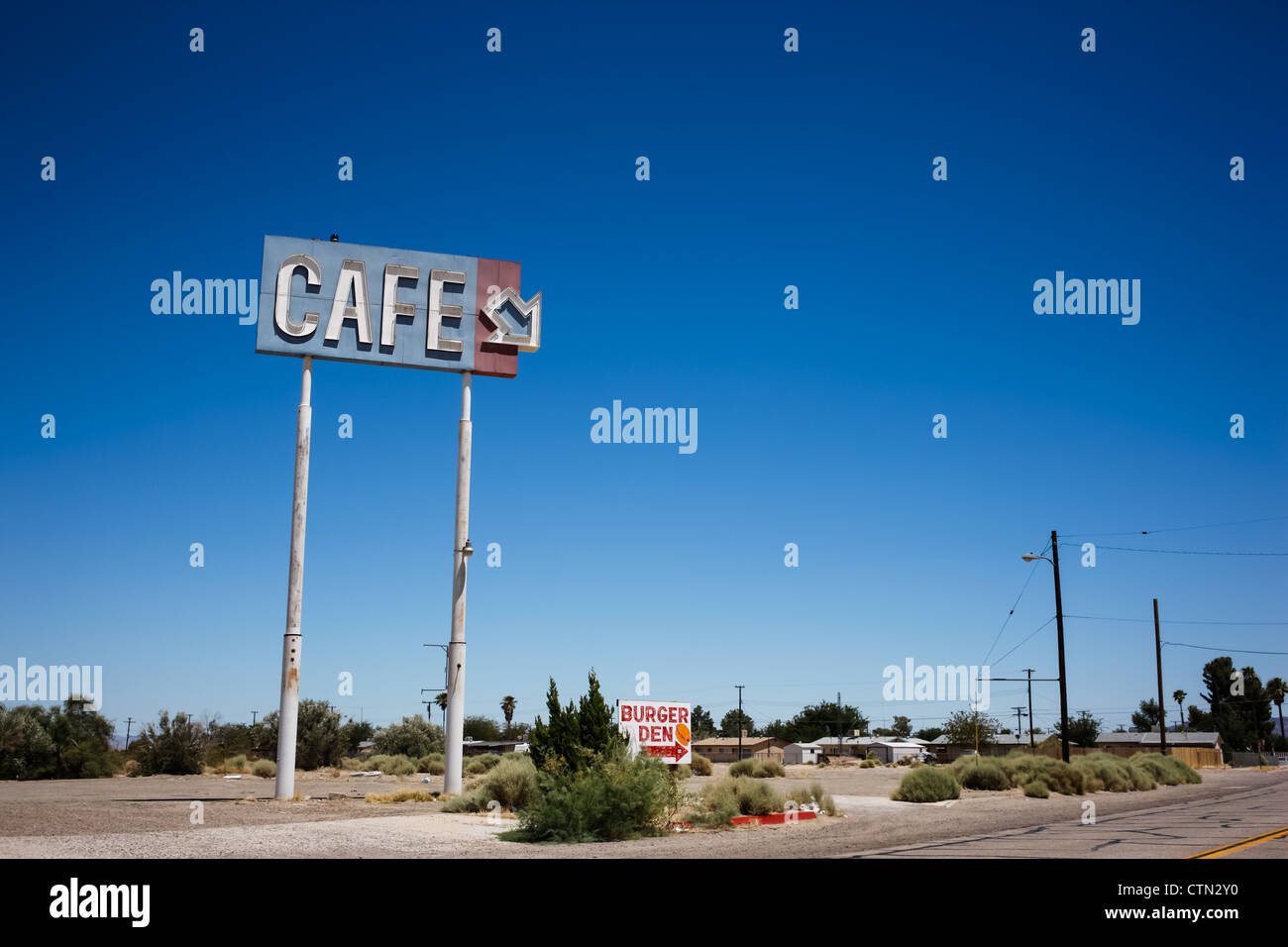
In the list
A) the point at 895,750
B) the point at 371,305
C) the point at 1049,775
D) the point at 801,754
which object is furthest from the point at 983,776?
the point at 895,750

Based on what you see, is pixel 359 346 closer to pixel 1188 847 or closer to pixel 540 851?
pixel 540 851

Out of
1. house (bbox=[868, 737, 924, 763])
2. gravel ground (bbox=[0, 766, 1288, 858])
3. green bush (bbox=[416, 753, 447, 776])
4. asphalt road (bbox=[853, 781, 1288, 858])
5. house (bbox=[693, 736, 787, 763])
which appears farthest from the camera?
house (bbox=[868, 737, 924, 763])

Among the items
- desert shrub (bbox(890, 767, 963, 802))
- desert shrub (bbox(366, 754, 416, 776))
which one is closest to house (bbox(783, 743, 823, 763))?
desert shrub (bbox(366, 754, 416, 776))

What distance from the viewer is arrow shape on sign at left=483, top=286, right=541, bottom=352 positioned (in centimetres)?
3161

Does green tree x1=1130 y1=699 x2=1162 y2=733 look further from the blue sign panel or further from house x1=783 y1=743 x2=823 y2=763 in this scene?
the blue sign panel

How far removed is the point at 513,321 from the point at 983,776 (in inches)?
967

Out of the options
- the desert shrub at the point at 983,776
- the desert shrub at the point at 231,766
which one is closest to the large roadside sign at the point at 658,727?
the desert shrub at the point at 983,776

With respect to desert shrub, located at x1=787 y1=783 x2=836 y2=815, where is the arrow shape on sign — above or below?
above

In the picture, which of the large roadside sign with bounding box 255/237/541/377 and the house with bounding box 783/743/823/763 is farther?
the house with bounding box 783/743/823/763

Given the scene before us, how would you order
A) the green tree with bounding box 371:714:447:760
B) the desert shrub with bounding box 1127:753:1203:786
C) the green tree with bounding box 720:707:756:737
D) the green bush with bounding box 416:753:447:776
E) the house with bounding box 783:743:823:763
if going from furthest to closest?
the green tree with bounding box 720:707:756:737 < the house with bounding box 783:743:823:763 < the green tree with bounding box 371:714:447:760 < the green bush with bounding box 416:753:447:776 < the desert shrub with bounding box 1127:753:1203:786

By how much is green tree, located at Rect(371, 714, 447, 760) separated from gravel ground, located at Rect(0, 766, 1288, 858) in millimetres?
28119

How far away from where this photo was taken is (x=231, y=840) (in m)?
17.9

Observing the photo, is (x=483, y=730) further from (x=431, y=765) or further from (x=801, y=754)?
(x=431, y=765)
